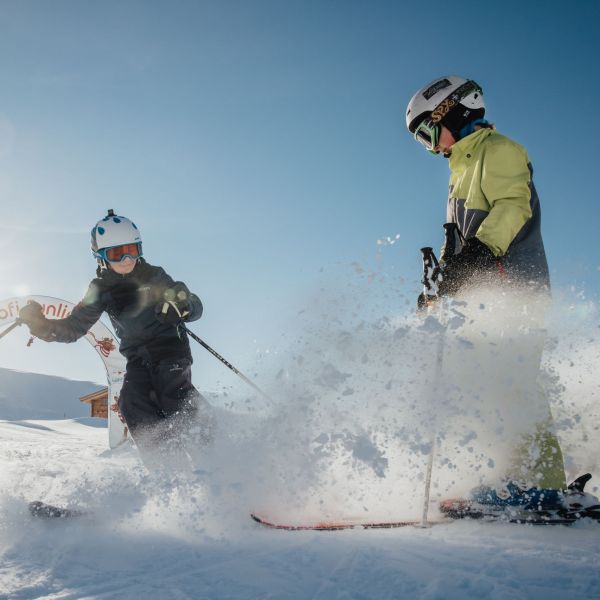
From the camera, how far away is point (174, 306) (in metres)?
4.19

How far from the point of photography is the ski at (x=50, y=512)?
8.98 ft

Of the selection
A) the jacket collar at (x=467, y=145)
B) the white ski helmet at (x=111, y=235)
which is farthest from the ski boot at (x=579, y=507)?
the white ski helmet at (x=111, y=235)

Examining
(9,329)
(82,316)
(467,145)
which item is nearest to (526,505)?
(467,145)

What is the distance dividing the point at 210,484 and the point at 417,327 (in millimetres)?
1714

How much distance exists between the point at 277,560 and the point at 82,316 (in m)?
3.48

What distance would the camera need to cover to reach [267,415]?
3.40 meters

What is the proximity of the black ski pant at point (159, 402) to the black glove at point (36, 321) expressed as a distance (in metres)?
0.89

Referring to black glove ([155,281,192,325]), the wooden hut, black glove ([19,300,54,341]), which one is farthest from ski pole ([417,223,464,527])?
the wooden hut

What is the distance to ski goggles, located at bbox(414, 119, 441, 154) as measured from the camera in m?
3.36

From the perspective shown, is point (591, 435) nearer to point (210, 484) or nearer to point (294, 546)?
point (294, 546)

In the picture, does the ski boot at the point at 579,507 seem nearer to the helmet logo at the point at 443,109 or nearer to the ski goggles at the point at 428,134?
the ski goggles at the point at 428,134

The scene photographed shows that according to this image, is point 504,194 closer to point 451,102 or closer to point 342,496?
point 451,102

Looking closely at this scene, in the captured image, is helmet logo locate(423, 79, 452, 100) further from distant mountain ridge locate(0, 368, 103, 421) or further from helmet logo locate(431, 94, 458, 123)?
distant mountain ridge locate(0, 368, 103, 421)

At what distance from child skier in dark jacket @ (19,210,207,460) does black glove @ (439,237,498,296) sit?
8.13ft
